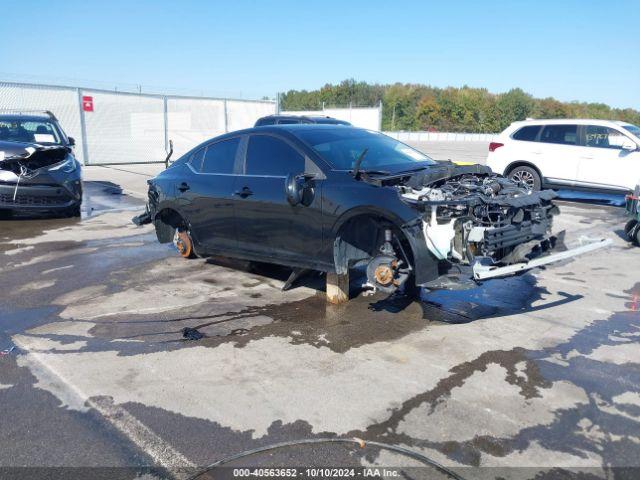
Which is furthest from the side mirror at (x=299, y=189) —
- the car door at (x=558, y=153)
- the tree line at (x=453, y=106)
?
the tree line at (x=453, y=106)

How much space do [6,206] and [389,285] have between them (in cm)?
744

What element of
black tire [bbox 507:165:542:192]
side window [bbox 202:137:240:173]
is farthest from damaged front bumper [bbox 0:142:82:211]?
black tire [bbox 507:165:542:192]

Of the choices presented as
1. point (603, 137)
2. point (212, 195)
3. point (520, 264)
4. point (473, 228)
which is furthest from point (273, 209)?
point (603, 137)

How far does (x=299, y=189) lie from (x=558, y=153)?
872cm

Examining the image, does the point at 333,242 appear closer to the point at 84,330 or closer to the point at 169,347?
the point at 169,347

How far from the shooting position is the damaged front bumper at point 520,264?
428cm

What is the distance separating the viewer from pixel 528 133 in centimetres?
1229

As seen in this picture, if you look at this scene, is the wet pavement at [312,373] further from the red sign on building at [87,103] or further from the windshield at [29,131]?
the red sign on building at [87,103]

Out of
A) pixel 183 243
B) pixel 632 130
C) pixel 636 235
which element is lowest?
pixel 183 243

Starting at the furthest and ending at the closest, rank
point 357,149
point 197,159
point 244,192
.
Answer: point 197,159
point 244,192
point 357,149

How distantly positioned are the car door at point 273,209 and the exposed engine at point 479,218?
3.43 ft

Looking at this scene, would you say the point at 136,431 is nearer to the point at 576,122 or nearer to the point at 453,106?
the point at 576,122

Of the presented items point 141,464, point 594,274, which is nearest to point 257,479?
point 141,464

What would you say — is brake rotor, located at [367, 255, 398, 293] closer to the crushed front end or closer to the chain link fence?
the crushed front end
